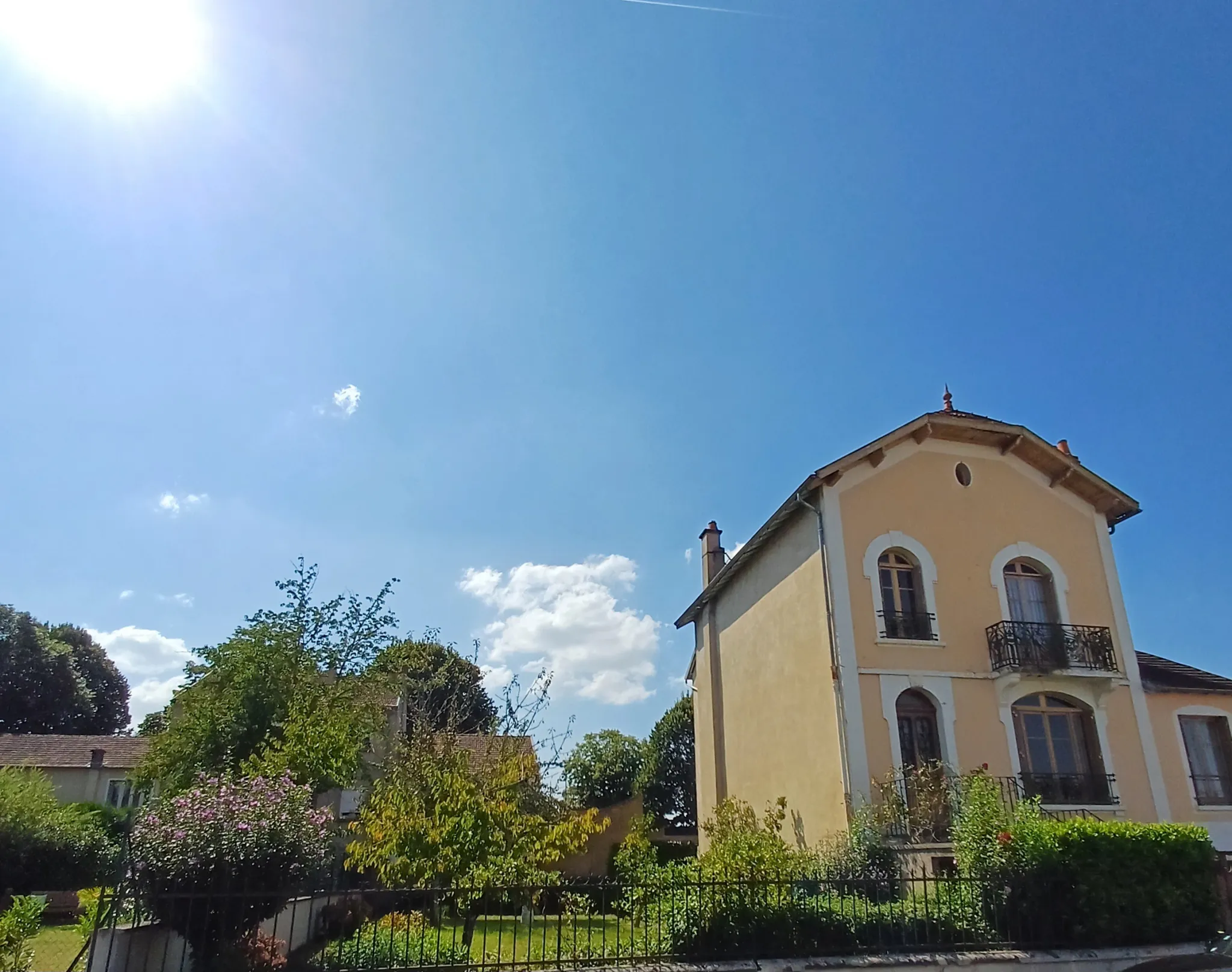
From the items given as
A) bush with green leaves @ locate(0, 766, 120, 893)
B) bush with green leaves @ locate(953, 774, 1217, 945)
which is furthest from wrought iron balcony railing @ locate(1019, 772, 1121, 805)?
bush with green leaves @ locate(0, 766, 120, 893)

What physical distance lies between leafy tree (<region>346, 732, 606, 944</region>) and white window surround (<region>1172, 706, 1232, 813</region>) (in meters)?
12.7

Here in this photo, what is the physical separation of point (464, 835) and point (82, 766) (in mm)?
29790

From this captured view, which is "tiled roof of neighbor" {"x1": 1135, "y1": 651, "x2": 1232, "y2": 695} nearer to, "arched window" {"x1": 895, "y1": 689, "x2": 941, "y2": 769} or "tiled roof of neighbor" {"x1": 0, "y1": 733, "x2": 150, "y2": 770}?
"arched window" {"x1": 895, "y1": 689, "x2": 941, "y2": 769}

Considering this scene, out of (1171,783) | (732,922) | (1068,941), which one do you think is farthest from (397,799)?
(1171,783)

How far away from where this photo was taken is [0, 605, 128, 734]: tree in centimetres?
4000

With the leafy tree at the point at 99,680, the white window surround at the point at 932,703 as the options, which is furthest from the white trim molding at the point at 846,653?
the leafy tree at the point at 99,680

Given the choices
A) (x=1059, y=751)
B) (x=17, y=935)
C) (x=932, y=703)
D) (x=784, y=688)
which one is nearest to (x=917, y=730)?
(x=932, y=703)

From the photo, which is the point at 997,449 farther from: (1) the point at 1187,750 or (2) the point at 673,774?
(2) the point at 673,774

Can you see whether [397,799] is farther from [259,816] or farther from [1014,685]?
[1014,685]

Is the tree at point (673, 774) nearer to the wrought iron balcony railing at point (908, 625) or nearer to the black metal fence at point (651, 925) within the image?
the wrought iron balcony railing at point (908, 625)

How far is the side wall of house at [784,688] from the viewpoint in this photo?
15.4m

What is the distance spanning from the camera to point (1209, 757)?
17.1m

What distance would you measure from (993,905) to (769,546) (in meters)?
10.2

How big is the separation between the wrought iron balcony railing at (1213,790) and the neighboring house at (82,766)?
34051mm
